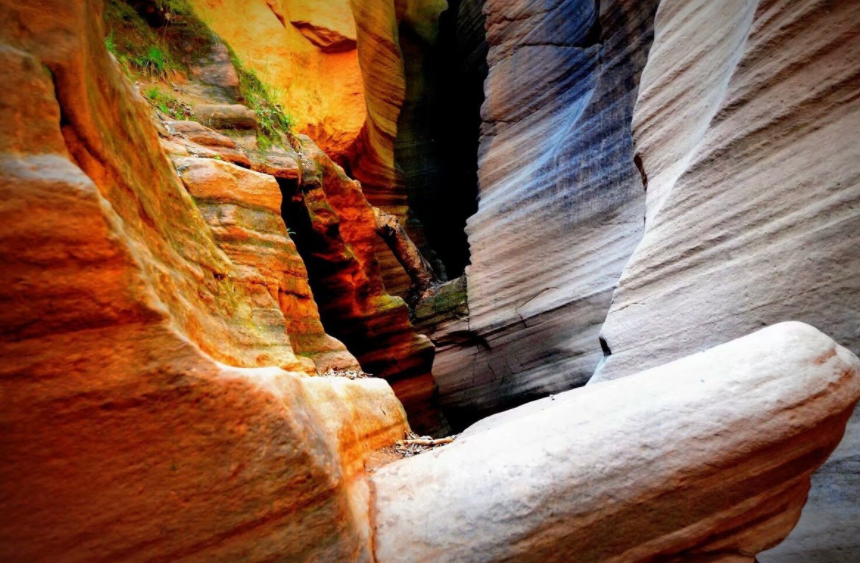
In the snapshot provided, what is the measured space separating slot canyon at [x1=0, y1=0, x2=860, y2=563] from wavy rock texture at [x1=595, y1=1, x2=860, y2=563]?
0.02m

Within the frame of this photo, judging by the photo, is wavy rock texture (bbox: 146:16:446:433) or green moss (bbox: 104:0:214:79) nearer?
wavy rock texture (bbox: 146:16:446:433)

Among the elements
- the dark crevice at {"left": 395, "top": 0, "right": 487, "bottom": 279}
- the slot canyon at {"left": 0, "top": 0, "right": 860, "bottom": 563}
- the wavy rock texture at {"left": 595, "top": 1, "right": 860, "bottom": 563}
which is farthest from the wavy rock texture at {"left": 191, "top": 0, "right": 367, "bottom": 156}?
the wavy rock texture at {"left": 595, "top": 1, "right": 860, "bottom": 563}

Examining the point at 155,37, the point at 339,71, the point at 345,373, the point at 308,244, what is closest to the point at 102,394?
the point at 345,373

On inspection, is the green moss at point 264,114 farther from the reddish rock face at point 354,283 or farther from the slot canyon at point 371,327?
the reddish rock face at point 354,283

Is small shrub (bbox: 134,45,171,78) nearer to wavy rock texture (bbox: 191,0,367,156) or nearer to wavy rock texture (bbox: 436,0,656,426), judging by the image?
wavy rock texture (bbox: 191,0,367,156)

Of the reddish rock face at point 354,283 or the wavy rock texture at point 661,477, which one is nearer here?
the wavy rock texture at point 661,477

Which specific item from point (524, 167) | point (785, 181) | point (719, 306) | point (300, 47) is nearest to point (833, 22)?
point (785, 181)

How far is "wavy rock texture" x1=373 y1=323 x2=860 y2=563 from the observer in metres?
1.93

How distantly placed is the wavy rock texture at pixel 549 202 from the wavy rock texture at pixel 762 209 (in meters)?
3.53

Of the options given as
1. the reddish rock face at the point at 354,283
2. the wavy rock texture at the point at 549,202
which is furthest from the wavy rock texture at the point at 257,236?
the wavy rock texture at the point at 549,202

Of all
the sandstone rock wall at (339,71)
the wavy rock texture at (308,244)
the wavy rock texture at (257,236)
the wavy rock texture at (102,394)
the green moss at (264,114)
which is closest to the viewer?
the wavy rock texture at (102,394)

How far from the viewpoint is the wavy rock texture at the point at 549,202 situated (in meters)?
8.39

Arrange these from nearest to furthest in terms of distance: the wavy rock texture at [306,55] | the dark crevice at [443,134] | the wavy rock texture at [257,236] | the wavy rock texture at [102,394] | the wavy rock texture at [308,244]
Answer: the wavy rock texture at [102,394]
the wavy rock texture at [257,236]
the wavy rock texture at [308,244]
the wavy rock texture at [306,55]
the dark crevice at [443,134]

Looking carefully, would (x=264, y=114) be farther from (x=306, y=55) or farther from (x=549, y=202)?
(x=549, y=202)
